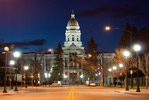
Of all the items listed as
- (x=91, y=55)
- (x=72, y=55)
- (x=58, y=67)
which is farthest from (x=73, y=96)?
(x=72, y=55)

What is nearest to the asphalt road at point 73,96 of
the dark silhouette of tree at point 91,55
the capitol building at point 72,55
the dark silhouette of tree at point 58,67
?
the dark silhouette of tree at point 91,55

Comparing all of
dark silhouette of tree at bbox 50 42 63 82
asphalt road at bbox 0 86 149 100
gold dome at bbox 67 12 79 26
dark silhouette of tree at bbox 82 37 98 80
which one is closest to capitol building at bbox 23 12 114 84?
gold dome at bbox 67 12 79 26

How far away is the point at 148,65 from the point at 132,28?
49740mm

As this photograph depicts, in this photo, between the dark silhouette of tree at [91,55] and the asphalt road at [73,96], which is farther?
the dark silhouette of tree at [91,55]

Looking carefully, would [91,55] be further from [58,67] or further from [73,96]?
[73,96]

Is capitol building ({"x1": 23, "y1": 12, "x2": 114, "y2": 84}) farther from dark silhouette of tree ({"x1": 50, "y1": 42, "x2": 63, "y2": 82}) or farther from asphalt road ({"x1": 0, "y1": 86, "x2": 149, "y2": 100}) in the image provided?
asphalt road ({"x1": 0, "y1": 86, "x2": 149, "y2": 100})

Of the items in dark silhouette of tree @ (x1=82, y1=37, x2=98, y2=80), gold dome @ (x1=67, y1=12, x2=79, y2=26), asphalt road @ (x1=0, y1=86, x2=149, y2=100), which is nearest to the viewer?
asphalt road @ (x1=0, y1=86, x2=149, y2=100)

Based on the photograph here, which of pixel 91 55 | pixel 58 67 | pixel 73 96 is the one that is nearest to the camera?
pixel 73 96

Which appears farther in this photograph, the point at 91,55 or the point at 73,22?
the point at 73,22

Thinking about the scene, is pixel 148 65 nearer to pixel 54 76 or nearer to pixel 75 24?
pixel 54 76

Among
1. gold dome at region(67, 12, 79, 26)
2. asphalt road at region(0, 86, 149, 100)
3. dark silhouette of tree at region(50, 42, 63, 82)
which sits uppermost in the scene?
gold dome at region(67, 12, 79, 26)

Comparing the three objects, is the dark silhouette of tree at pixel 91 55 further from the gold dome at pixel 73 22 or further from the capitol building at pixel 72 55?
the gold dome at pixel 73 22

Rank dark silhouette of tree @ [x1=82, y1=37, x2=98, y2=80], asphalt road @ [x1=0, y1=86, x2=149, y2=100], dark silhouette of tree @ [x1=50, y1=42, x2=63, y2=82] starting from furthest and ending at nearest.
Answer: dark silhouette of tree @ [x1=50, y1=42, x2=63, y2=82] → dark silhouette of tree @ [x1=82, y1=37, x2=98, y2=80] → asphalt road @ [x1=0, y1=86, x2=149, y2=100]

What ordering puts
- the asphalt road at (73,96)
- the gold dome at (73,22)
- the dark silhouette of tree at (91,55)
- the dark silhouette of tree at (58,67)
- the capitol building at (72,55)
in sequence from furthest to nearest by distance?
the gold dome at (73,22) → the capitol building at (72,55) → the dark silhouette of tree at (58,67) → the dark silhouette of tree at (91,55) → the asphalt road at (73,96)
